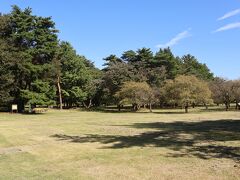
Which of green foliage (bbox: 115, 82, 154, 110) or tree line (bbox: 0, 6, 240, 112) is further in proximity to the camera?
green foliage (bbox: 115, 82, 154, 110)

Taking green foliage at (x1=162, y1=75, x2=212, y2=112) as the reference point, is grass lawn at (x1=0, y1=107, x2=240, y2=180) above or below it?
below

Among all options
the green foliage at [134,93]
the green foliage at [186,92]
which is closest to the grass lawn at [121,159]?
the green foliage at [186,92]

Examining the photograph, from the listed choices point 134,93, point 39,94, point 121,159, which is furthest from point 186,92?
point 121,159

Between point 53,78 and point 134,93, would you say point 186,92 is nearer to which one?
point 134,93

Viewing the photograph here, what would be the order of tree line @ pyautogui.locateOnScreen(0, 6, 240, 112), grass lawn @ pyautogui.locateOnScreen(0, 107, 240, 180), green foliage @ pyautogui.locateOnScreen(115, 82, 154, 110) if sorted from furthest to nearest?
1. green foliage @ pyautogui.locateOnScreen(115, 82, 154, 110)
2. tree line @ pyautogui.locateOnScreen(0, 6, 240, 112)
3. grass lawn @ pyautogui.locateOnScreen(0, 107, 240, 180)

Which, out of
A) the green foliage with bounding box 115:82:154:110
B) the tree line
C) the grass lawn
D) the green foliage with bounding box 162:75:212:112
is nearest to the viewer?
the grass lawn

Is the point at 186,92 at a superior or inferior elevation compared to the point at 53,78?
inferior

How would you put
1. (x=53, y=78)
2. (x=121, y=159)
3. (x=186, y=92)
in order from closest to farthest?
1. (x=121, y=159)
2. (x=186, y=92)
3. (x=53, y=78)

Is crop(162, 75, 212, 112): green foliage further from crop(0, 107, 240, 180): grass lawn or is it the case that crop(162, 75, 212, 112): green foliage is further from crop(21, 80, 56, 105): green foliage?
crop(0, 107, 240, 180): grass lawn

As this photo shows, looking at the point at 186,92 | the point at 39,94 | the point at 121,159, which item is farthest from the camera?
the point at 186,92

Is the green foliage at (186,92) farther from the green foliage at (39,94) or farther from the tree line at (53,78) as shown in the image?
the green foliage at (39,94)

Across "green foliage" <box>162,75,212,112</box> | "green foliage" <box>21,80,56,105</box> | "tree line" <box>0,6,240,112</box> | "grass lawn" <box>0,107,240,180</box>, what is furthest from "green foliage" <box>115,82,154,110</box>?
"grass lawn" <box>0,107,240,180</box>

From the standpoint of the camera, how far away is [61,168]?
11.2 metres

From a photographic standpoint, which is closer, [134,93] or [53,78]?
[134,93]
